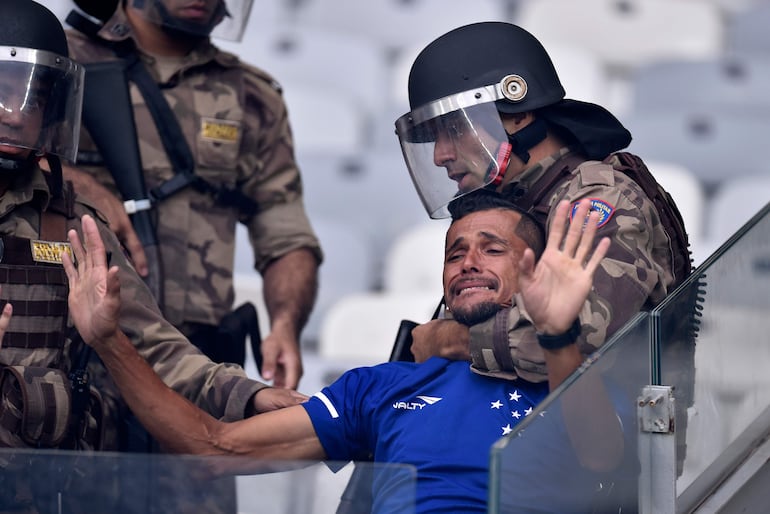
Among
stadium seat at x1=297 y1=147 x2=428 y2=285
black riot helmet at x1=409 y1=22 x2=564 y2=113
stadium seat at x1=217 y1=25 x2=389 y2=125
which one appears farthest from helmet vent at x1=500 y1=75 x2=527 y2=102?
stadium seat at x1=217 y1=25 x2=389 y2=125

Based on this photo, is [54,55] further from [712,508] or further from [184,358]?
[712,508]

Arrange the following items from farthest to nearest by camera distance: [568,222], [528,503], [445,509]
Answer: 1. [568,222]
2. [445,509]
3. [528,503]

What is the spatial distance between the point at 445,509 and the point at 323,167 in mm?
4304

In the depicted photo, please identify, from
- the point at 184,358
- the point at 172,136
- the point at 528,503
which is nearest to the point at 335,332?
the point at 172,136

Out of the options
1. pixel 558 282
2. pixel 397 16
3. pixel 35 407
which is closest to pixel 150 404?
pixel 35 407

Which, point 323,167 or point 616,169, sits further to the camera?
point 323,167

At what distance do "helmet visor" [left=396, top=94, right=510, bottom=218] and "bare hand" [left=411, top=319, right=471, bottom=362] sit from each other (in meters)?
0.27

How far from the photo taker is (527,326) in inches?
98.6

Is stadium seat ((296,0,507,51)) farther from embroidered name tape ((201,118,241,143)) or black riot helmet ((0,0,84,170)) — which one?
black riot helmet ((0,0,84,170))

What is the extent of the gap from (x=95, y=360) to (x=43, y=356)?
0.97 feet

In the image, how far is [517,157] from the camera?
2.88 meters

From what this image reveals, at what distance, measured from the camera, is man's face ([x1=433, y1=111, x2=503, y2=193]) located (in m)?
2.88

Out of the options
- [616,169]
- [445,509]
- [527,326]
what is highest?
[616,169]

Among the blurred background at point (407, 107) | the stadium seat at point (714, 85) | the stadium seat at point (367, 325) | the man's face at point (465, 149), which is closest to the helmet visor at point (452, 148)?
the man's face at point (465, 149)
